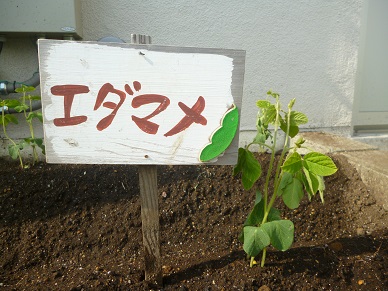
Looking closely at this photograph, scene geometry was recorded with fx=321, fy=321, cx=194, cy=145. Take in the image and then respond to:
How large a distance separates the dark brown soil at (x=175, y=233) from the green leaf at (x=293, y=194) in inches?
11.2

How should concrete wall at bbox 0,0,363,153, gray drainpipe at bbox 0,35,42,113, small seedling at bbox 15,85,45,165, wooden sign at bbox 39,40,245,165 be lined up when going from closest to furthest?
1. wooden sign at bbox 39,40,245,165
2. small seedling at bbox 15,85,45,165
3. gray drainpipe at bbox 0,35,42,113
4. concrete wall at bbox 0,0,363,153

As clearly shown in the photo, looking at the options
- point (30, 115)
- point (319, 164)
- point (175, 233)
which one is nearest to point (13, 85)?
point (30, 115)

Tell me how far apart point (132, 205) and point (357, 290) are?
3.33 feet

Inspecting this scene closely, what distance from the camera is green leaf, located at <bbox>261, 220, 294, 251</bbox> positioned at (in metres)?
1.04

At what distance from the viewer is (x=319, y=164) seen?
38.3 inches

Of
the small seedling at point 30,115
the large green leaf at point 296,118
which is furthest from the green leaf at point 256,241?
the small seedling at point 30,115

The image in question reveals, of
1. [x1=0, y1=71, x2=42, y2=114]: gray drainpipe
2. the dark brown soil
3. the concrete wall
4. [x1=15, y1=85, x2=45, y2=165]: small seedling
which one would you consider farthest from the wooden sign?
the concrete wall

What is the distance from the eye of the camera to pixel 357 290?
113 centimetres

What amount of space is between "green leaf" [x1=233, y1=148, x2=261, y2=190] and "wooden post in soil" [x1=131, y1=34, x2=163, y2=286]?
11.5 inches

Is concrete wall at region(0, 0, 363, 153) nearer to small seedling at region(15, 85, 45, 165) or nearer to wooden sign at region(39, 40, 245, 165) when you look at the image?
small seedling at region(15, 85, 45, 165)

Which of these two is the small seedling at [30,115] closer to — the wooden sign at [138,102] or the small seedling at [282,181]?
the wooden sign at [138,102]

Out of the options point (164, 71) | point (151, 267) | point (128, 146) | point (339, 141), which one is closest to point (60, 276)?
point (151, 267)

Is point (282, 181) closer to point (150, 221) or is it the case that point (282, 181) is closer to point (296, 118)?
point (296, 118)

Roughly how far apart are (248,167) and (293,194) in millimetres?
175
